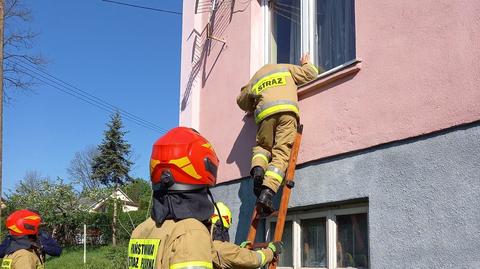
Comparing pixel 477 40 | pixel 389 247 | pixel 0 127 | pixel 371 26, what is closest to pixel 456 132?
pixel 477 40

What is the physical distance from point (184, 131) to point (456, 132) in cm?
177

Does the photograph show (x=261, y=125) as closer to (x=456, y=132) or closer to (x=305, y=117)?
(x=305, y=117)

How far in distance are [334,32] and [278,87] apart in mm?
761

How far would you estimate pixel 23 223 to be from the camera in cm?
560

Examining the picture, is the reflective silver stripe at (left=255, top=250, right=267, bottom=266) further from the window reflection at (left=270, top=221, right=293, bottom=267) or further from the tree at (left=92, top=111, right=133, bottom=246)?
the tree at (left=92, top=111, right=133, bottom=246)

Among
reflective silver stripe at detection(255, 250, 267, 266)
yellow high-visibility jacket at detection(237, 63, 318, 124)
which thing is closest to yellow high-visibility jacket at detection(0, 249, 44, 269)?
yellow high-visibility jacket at detection(237, 63, 318, 124)

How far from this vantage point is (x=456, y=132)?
359cm

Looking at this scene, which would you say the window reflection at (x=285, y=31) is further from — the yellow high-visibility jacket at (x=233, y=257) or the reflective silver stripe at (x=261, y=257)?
the yellow high-visibility jacket at (x=233, y=257)

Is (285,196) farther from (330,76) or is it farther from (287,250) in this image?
(330,76)

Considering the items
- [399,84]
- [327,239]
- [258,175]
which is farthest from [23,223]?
[399,84]

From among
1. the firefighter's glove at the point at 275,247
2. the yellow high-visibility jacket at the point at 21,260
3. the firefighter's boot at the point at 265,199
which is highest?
the firefighter's boot at the point at 265,199

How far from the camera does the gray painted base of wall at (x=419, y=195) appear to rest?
11.3 ft

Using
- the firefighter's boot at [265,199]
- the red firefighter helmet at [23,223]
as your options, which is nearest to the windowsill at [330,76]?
the firefighter's boot at [265,199]

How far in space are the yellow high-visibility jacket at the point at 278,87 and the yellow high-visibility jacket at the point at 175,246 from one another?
2202 millimetres
